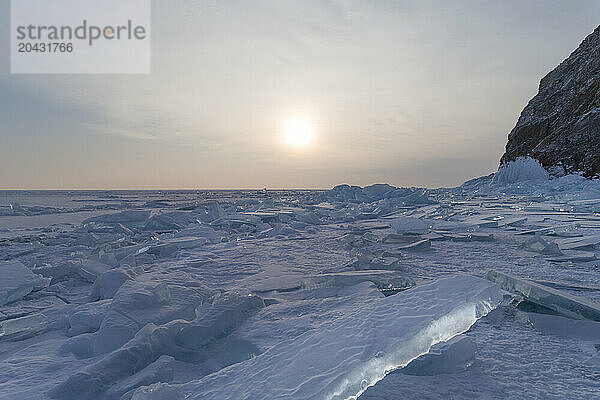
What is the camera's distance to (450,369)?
0.99 meters

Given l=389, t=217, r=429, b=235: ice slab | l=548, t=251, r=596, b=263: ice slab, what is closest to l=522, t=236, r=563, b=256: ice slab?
l=548, t=251, r=596, b=263: ice slab

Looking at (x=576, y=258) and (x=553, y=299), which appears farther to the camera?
(x=576, y=258)

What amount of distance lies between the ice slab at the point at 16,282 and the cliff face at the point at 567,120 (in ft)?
59.6

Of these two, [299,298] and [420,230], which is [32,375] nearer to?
[299,298]

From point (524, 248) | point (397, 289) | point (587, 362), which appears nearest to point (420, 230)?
point (524, 248)

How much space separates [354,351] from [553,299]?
104cm

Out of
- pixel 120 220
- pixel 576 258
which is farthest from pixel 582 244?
pixel 120 220

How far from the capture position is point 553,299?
4.32 feet

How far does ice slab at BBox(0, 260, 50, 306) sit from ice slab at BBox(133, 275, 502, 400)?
183 centimetres

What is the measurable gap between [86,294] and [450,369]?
7.27 feet

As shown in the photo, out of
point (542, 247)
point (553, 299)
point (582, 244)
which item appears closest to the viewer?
point (553, 299)

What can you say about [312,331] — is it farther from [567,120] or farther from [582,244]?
[567,120]

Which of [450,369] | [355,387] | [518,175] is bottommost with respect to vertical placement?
[450,369]

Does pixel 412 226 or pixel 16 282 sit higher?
pixel 412 226
